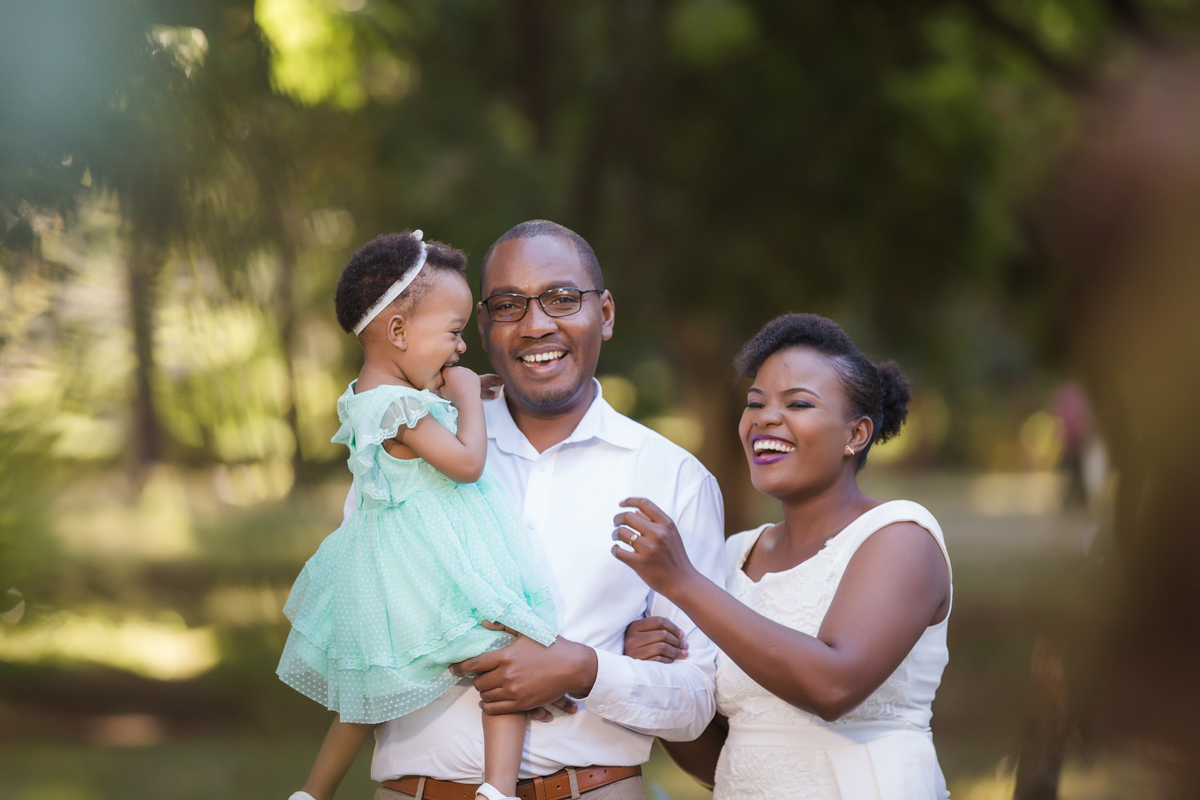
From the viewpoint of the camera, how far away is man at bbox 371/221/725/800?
2768mm

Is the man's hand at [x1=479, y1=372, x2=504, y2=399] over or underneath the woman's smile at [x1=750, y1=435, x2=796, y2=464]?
over

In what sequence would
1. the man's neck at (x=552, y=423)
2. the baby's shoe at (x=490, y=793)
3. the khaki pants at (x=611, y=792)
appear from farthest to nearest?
1. the man's neck at (x=552, y=423)
2. the khaki pants at (x=611, y=792)
3. the baby's shoe at (x=490, y=793)

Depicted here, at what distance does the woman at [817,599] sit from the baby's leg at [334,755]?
2.45ft

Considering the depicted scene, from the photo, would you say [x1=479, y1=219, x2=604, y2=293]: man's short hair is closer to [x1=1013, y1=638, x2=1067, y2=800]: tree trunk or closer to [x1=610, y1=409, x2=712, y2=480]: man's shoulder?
[x1=610, y1=409, x2=712, y2=480]: man's shoulder

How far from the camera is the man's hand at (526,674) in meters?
2.67

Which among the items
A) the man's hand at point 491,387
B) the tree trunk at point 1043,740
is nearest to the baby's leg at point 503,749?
the man's hand at point 491,387

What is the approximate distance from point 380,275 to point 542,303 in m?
0.49

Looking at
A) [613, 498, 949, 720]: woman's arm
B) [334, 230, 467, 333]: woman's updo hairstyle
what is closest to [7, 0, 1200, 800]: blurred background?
[334, 230, 467, 333]: woman's updo hairstyle

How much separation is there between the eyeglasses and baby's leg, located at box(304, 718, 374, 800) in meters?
1.16

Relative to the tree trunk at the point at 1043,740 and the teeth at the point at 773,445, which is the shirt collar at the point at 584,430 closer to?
the teeth at the point at 773,445

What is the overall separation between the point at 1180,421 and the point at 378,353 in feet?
17.1

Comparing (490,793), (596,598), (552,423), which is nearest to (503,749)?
(490,793)

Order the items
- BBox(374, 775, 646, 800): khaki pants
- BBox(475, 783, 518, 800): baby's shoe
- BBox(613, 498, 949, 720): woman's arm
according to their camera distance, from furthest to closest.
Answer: BBox(374, 775, 646, 800): khaki pants → BBox(475, 783, 518, 800): baby's shoe → BBox(613, 498, 949, 720): woman's arm

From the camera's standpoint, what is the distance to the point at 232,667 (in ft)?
20.7
